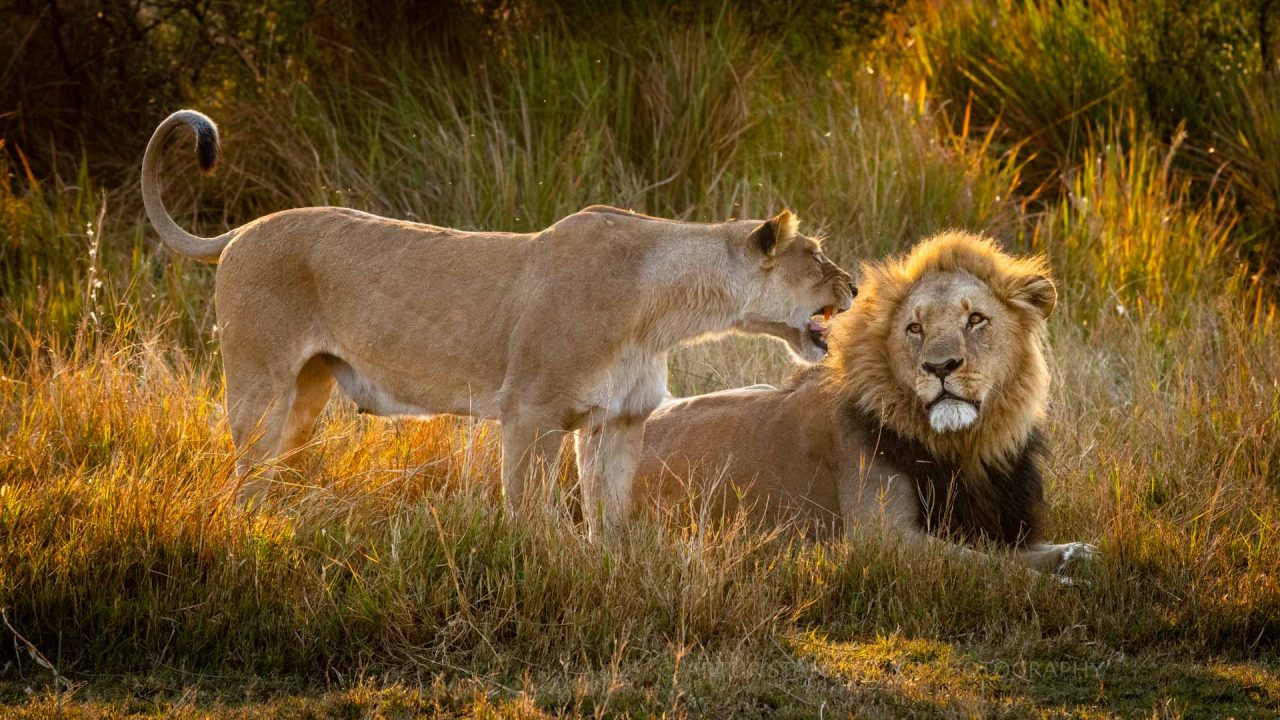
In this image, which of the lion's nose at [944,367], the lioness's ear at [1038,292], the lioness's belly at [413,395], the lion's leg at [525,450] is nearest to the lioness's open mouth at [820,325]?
the lion's nose at [944,367]

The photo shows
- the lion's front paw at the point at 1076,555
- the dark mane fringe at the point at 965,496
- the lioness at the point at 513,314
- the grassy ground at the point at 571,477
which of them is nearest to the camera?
the grassy ground at the point at 571,477

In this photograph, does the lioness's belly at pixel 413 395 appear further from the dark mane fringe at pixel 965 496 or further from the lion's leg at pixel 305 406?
the dark mane fringe at pixel 965 496

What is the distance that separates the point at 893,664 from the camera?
4.37m

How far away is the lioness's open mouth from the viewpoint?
560 centimetres

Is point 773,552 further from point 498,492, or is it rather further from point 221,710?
point 221,710

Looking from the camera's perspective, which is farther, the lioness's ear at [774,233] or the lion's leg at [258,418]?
the lion's leg at [258,418]

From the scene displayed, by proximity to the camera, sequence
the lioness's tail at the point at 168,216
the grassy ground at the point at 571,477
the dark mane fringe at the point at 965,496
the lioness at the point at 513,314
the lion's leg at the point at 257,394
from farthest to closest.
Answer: the lioness's tail at the point at 168,216 → the lion's leg at the point at 257,394 → the dark mane fringe at the point at 965,496 → the lioness at the point at 513,314 → the grassy ground at the point at 571,477

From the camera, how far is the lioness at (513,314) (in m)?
5.38

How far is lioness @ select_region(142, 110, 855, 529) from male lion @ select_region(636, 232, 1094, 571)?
0.24 metres

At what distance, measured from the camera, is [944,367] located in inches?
208

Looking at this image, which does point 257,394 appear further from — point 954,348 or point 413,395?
point 954,348

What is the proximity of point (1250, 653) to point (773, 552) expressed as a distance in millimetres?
1594

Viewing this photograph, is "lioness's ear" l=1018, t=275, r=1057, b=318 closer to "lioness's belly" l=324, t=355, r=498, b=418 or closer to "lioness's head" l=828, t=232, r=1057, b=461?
"lioness's head" l=828, t=232, r=1057, b=461

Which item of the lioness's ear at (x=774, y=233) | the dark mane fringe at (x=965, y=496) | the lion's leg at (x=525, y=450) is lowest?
the dark mane fringe at (x=965, y=496)
